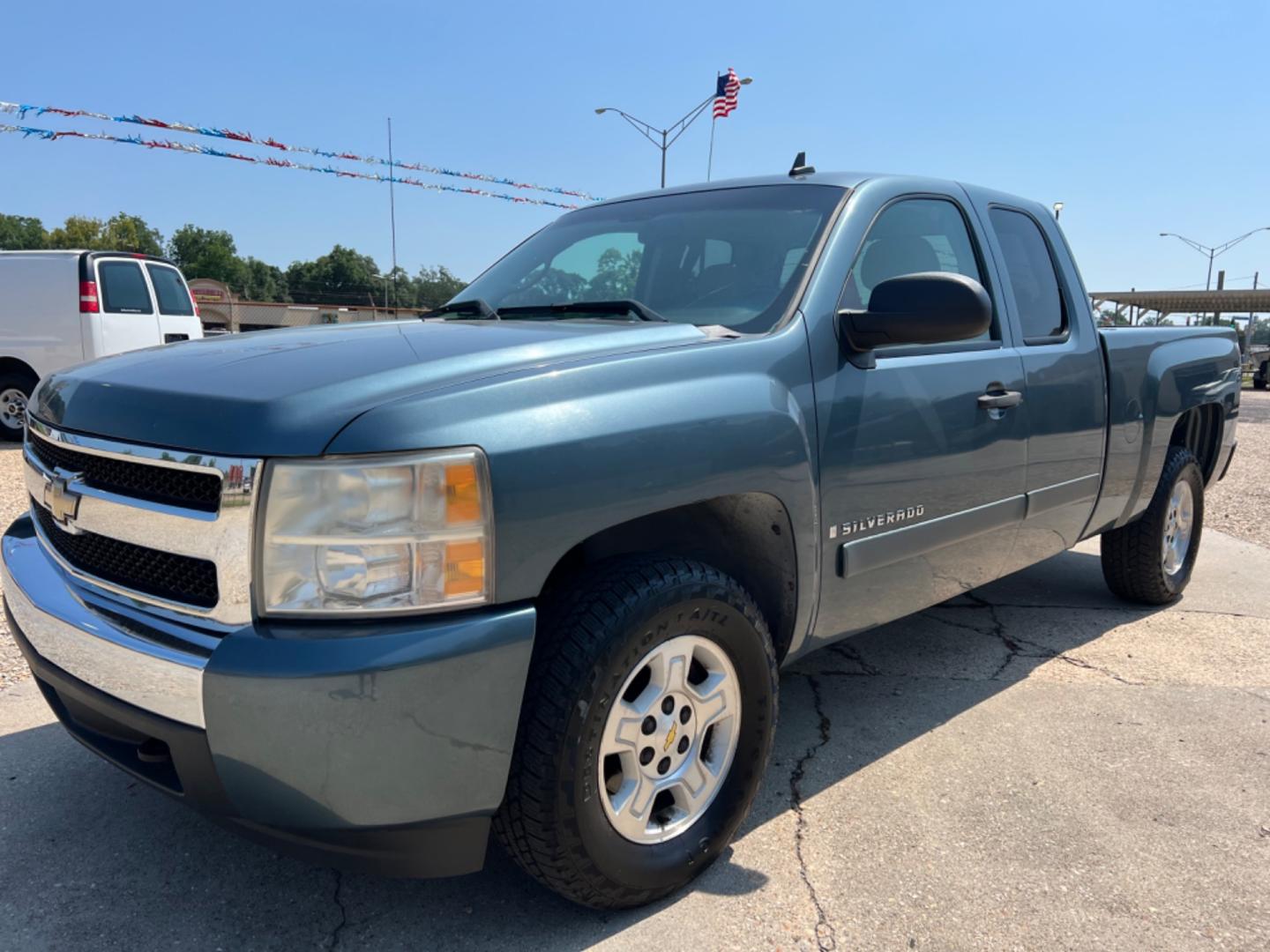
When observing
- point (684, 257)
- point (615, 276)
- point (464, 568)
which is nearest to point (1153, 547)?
point (684, 257)

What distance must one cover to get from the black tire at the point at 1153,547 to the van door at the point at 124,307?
31.4 ft

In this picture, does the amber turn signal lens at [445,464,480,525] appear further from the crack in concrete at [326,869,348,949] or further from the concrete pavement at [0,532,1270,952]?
the concrete pavement at [0,532,1270,952]

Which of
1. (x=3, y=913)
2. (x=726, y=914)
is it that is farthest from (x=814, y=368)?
(x=3, y=913)

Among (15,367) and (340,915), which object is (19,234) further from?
(340,915)

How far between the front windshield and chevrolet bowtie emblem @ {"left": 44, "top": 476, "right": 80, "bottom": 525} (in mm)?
1392

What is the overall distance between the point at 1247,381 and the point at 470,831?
45489 millimetres

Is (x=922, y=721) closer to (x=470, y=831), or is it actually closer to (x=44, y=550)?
(x=470, y=831)

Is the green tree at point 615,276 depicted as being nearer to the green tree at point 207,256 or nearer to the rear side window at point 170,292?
the rear side window at point 170,292

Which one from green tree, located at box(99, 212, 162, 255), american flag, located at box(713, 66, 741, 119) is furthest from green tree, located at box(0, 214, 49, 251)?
american flag, located at box(713, 66, 741, 119)

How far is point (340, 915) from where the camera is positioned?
2178mm

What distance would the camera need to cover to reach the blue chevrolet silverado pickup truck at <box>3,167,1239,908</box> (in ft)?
5.61

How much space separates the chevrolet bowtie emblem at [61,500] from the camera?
6.83ft

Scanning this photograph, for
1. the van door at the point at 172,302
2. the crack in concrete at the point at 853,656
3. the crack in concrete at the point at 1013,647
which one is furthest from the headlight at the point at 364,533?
the van door at the point at 172,302

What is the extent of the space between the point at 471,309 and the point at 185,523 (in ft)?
4.92
